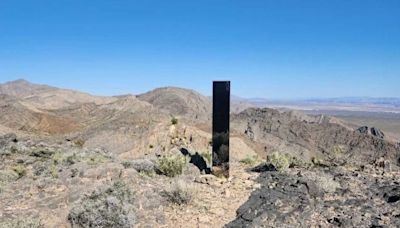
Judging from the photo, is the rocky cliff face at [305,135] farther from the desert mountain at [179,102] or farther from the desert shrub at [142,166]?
the desert shrub at [142,166]

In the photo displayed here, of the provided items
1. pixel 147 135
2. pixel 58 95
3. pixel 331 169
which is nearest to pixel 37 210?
pixel 331 169

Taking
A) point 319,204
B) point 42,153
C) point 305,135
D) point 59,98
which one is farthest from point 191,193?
point 59,98

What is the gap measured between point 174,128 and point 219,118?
59.8ft

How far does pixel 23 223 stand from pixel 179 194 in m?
3.31

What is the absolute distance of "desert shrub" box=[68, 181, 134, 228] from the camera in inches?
340

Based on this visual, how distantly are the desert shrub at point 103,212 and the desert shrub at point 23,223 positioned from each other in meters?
0.64

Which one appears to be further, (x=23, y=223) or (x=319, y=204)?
(x=319, y=204)

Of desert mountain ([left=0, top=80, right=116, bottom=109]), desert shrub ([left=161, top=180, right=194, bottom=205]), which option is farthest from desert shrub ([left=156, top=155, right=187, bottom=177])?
desert mountain ([left=0, top=80, right=116, bottom=109])

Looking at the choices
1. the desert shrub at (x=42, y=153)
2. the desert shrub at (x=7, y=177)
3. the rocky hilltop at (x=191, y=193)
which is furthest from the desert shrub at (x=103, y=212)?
the desert shrub at (x=42, y=153)

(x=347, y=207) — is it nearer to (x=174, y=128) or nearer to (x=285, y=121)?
(x=174, y=128)

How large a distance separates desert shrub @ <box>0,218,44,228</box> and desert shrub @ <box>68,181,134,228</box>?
64 centimetres

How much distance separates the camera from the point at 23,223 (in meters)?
8.12

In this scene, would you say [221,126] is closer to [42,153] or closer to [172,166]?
[172,166]

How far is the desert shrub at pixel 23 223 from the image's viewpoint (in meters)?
7.98
